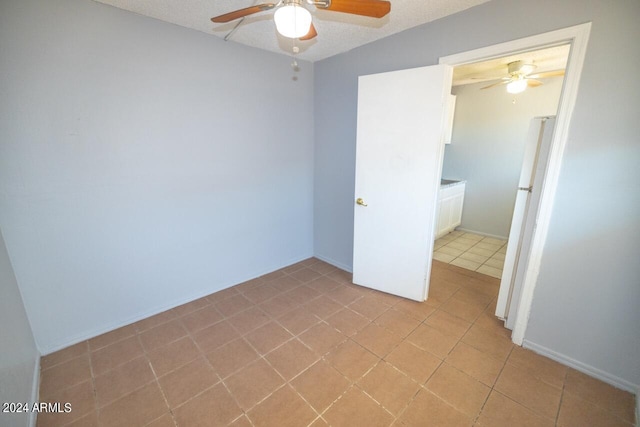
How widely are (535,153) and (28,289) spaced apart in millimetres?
3673

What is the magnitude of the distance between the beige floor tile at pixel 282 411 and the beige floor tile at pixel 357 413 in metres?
0.12

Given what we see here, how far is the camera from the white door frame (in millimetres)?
1512

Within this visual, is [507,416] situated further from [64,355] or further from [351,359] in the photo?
[64,355]

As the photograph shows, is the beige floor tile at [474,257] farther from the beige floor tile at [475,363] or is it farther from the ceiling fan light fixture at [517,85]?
the ceiling fan light fixture at [517,85]

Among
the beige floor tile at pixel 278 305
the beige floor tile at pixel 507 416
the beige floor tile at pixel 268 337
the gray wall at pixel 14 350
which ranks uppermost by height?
the gray wall at pixel 14 350

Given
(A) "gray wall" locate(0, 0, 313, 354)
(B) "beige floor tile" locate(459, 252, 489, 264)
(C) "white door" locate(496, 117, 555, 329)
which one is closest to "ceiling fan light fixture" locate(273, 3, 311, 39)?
(A) "gray wall" locate(0, 0, 313, 354)

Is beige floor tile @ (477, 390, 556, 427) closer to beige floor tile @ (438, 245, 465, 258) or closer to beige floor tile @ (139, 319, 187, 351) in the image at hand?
beige floor tile @ (139, 319, 187, 351)

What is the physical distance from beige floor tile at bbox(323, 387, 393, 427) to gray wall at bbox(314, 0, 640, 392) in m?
1.29

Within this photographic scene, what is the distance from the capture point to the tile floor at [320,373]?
143cm

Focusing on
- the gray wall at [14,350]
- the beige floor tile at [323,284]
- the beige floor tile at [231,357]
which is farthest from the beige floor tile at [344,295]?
the gray wall at [14,350]

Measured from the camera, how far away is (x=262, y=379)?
A: 65.2 inches

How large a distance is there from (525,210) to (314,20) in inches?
85.4

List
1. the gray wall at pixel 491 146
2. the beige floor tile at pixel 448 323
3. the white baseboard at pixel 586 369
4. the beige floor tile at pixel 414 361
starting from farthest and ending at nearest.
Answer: the gray wall at pixel 491 146 → the beige floor tile at pixel 448 323 → the beige floor tile at pixel 414 361 → the white baseboard at pixel 586 369

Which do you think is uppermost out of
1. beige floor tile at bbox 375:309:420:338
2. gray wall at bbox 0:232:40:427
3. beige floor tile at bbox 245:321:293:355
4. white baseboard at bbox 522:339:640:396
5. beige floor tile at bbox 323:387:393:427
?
gray wall at bbox 0:232:40:427
